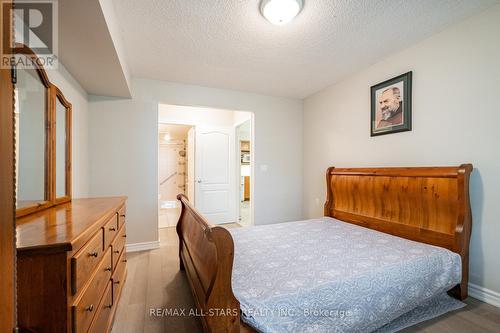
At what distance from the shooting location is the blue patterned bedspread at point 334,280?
3.62 feet

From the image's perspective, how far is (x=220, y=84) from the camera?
329 centimetres

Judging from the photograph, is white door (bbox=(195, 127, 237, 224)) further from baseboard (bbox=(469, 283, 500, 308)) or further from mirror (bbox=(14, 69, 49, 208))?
baseboard (bbox=(469, 283, 500, 308))

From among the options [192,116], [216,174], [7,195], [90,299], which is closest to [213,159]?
[216,174]

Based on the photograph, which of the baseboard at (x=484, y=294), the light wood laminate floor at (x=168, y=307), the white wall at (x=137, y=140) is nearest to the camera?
the light wood laminate floor at (x=168, y=307)

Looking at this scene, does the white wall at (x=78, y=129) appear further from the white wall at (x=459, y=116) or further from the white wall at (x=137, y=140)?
the white wall at (x=459, y=116)

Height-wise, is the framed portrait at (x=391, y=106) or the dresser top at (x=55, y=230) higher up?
the framed portrait at (x=391, y=106)

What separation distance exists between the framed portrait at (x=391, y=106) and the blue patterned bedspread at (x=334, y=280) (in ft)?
4.18

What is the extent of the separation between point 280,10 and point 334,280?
6.36ft

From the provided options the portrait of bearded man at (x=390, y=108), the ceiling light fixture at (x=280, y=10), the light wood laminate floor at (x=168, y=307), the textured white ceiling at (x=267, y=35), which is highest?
the textured white ceiling at (x=267, y=35)

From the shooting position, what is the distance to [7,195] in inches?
21.1

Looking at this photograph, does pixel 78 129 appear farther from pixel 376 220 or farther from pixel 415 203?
pixel 415 203

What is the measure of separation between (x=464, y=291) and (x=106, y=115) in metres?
4.24

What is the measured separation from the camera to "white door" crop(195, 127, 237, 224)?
13.9 ft

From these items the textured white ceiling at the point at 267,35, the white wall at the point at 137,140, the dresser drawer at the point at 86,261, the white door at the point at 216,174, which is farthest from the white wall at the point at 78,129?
the white door at the point at 216,174
